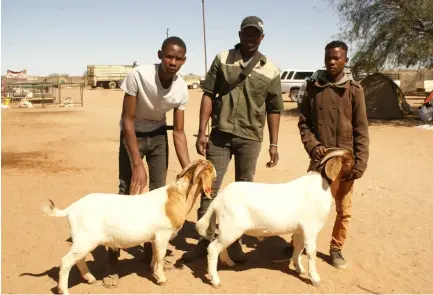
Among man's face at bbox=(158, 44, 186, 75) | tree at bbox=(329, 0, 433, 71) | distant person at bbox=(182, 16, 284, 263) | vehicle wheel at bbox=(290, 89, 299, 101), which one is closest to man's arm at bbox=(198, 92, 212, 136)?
distant person at bbox=(182, 16, 284, 263)

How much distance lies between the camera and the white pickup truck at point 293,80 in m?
28.7

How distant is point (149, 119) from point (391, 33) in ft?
55.5

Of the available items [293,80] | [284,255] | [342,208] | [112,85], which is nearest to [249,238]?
[284,255]

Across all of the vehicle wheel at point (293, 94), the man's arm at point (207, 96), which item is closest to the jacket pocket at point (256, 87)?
the man's arm at point (207, 96)

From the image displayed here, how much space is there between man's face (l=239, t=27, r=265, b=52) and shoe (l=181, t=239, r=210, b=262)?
7.75 feet

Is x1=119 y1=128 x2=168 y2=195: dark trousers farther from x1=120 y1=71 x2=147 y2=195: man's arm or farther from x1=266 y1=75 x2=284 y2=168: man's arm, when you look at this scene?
x1=266 y1=75 x2=284 y2=168: man's arm

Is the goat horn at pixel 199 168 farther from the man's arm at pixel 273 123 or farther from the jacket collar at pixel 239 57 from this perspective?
the jacket collar at pixel 239 57

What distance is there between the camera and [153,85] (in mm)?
4172

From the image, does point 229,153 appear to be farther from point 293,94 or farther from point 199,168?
point 293,94

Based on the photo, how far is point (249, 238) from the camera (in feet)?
18.6

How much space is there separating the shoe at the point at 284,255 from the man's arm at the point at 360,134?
1392 mm

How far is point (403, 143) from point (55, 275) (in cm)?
1184

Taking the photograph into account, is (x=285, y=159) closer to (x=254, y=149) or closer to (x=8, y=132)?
(x=254, y=149)

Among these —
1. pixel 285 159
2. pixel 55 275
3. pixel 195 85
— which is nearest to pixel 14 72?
pixel 195 85
